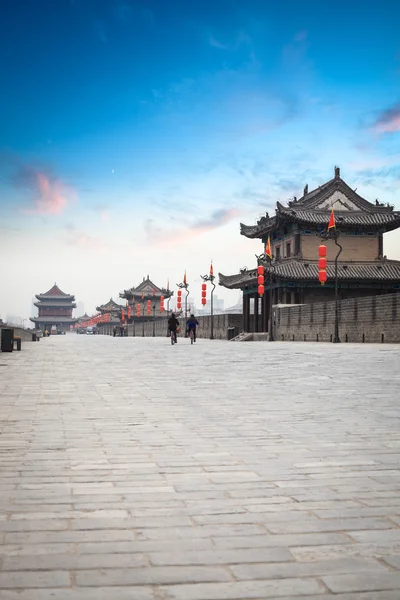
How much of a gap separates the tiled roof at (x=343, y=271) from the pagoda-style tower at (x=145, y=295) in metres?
48.0

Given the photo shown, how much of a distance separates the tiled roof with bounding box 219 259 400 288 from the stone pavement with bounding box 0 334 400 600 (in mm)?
35146

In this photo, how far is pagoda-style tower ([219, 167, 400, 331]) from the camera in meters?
43.0

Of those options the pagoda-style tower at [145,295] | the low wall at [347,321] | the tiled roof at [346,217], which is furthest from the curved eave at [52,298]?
the low wall at [347,321]

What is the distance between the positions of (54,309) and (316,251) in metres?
103

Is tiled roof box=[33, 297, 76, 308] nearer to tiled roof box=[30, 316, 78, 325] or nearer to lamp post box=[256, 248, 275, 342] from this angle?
tiled roof box=[30, 316, 78, 325]

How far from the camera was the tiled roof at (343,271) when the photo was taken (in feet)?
137

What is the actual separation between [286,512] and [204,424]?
108 inches

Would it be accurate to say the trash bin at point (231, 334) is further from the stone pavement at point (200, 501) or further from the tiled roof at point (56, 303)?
the tiled roof at point (56, 303)

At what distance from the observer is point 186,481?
359 centimetres

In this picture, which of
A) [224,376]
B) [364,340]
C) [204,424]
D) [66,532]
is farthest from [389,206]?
[66,532]

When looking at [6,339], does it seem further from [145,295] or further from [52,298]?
[52,298]

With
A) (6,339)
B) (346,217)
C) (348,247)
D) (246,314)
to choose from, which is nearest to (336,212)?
(346,217)

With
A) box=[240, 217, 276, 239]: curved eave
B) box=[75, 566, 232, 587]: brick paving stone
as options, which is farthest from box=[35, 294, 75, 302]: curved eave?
box=[75, 566, 232, 587]: brick paving stone

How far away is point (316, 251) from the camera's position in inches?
1763
